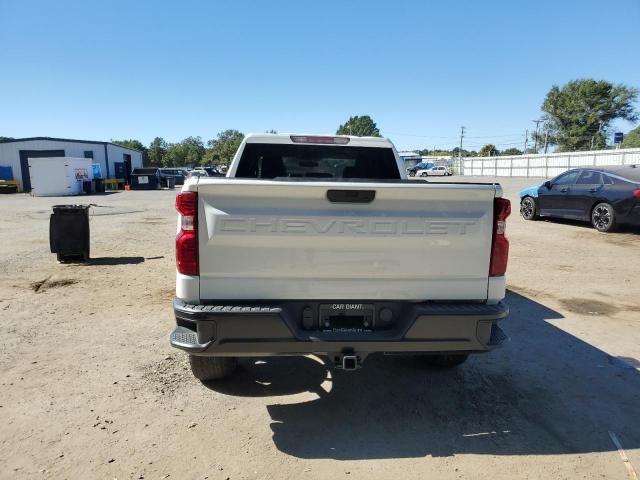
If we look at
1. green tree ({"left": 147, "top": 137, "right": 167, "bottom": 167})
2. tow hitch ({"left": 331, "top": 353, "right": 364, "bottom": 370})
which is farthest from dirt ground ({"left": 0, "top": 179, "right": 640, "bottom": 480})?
green tree ({"left": 147, "top": 137, "right": 167, "bottom": 167})

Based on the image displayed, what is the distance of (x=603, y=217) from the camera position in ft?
38.2

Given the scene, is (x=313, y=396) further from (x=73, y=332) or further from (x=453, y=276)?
(x=73, y=332)

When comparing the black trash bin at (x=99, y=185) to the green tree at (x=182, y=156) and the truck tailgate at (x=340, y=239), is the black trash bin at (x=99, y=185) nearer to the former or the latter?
the truck tailgate at (x=340, y=239)

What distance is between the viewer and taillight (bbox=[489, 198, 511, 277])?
2.93 m

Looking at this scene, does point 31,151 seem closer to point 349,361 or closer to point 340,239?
point 340,239

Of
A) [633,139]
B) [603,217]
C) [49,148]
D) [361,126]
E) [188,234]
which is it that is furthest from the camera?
[361,126]

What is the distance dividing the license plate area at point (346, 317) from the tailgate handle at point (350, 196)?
0.67 metres

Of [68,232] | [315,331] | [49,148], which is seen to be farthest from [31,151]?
[315,331]

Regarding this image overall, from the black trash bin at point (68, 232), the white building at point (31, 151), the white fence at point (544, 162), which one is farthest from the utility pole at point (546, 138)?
the black trash bin at point (68, 232)

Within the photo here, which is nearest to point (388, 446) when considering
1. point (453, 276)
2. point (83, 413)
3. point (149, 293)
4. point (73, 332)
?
point (453, 276)

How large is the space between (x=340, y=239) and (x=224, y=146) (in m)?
104

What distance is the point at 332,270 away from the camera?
2865 millimetres

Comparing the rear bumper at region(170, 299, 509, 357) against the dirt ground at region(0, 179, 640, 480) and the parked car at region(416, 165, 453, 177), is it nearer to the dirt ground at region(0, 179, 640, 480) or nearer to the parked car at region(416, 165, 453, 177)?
the dirt ground at region(0, 179, 640, 480)

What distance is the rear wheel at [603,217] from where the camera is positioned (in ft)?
37.2
